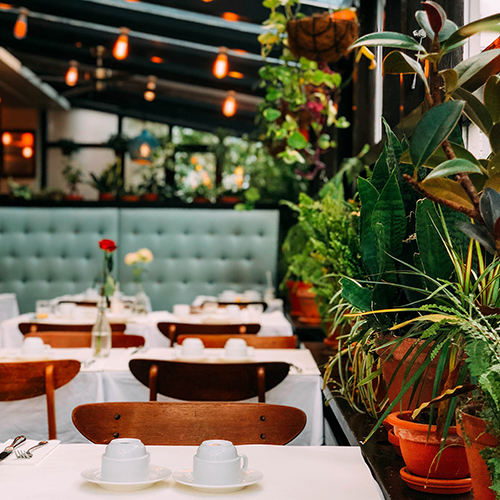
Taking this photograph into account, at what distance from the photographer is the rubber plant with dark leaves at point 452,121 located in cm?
96

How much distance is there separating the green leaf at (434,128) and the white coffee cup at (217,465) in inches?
23.8

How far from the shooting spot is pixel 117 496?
109cm

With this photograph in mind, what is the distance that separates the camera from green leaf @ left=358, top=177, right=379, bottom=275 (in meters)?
1.38

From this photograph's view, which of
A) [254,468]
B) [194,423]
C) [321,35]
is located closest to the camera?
[254,468]

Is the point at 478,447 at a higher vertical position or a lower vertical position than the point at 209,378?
higher

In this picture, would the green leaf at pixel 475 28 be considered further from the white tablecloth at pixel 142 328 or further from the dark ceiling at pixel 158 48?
the dark ceiling at pixel 158 48

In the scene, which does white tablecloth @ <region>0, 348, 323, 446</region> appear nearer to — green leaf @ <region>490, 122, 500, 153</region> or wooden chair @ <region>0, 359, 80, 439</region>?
wooden chair @ <region>0, 359, 80, 439</region>

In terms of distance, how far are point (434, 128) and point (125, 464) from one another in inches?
30.6

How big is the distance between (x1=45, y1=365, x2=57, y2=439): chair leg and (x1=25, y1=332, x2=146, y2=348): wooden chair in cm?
93

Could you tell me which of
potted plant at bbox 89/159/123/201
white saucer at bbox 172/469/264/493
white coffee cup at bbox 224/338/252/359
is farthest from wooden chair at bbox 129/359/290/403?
potted plant at bbox 89/159/123/201

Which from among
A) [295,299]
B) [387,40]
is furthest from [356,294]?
[295,299]

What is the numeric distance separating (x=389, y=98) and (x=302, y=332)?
190 centimetres

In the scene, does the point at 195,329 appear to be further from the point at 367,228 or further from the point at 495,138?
the point at 495,138

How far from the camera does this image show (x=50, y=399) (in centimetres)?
218
